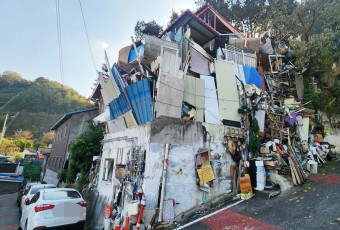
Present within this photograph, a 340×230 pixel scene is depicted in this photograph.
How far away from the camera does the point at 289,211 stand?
6531 millimetres

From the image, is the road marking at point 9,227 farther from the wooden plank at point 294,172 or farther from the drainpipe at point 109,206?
the wooden plank at point 294,172

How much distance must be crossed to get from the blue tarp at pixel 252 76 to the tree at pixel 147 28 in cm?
1285

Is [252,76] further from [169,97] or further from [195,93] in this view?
[169,97]

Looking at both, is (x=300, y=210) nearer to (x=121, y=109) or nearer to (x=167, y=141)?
(x=167, y=141)

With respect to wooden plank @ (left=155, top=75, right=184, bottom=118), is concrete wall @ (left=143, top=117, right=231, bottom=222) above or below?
below

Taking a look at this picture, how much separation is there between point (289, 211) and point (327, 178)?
330cm

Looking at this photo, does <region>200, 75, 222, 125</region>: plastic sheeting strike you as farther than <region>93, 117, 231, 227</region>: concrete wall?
Yes

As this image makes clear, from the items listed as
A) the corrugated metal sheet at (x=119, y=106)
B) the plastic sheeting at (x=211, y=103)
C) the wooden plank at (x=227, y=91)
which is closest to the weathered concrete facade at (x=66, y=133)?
the corrugated metal sheet at (x=119, y=106)

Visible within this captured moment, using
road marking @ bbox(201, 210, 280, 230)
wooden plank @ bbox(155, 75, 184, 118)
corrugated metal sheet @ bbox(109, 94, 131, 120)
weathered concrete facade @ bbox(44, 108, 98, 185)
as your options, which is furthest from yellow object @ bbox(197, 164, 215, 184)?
weathered concrete facade @ bbox(44, 108, 98, 185)

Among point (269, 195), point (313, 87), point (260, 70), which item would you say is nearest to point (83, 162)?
point (269, 195)

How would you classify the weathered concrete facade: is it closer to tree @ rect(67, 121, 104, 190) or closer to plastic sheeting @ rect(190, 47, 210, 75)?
tree @ rect(67, 121, 104, 190)

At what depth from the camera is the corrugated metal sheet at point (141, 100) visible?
9.19 meters

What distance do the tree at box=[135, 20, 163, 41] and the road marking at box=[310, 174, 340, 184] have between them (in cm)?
1840

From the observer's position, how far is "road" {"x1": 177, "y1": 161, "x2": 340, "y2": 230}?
18.8 ft
